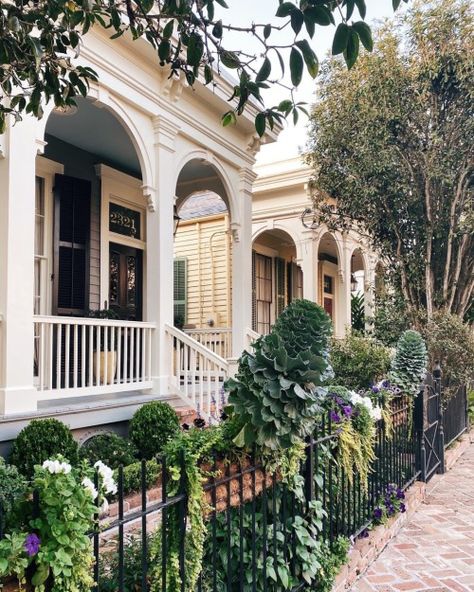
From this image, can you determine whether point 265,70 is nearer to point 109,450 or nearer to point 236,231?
point 109,450

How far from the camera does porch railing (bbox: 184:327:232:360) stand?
9492mm

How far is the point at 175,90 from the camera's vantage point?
699 centimetres

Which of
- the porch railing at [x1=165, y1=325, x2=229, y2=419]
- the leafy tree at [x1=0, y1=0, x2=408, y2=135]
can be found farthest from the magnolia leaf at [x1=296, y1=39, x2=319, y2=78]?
the porch railing at [x1=165, y1=325, x2=229, y2=419]

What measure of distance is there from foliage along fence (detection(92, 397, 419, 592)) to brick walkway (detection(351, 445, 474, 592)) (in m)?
0.37

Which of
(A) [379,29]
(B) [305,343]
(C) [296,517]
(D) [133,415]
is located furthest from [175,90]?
(C) [296,517]

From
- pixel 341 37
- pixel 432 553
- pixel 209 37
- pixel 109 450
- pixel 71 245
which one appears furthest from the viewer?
pixel 71 245

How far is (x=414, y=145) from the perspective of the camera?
817cm

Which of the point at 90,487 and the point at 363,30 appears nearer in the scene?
the point at 90,487

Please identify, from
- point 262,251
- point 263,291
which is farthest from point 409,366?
point 262,251

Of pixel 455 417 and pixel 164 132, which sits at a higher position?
pixel 164 132

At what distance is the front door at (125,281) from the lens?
856cm

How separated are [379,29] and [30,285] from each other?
21.7ft

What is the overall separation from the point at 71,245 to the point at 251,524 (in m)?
5.91

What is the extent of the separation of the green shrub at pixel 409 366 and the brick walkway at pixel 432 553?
120 centimetres
